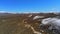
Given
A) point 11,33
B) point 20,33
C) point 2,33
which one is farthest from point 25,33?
→ point 2,33

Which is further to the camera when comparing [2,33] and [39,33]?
[39,33]

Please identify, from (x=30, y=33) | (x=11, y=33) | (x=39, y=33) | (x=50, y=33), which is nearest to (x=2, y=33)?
(x=11, y=33)

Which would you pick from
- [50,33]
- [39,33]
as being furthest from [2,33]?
[50,33]

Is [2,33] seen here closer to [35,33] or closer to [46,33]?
[35,33]

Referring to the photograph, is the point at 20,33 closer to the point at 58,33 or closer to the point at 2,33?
the point at 2,33

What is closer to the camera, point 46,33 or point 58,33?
point 58,33

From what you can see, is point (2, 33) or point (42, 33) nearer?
point (2, 33)

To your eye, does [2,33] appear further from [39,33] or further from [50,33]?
[50,33]
